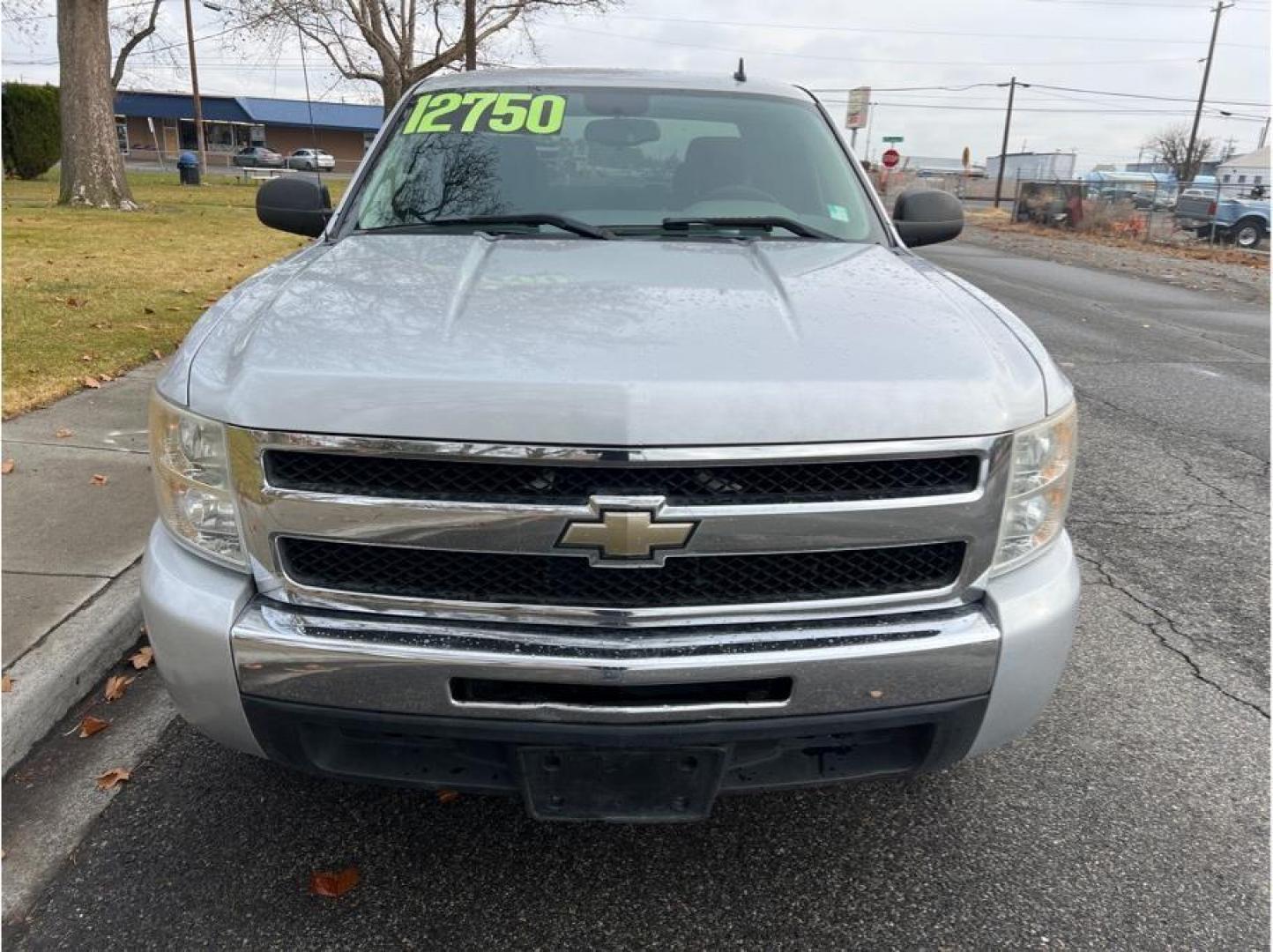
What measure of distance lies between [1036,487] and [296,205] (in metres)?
2.71

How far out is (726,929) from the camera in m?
2.15

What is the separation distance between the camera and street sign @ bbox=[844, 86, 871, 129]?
38581 millimetres

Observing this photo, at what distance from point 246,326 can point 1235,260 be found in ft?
73.5

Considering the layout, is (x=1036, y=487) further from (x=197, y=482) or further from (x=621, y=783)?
(x=197, y=482)

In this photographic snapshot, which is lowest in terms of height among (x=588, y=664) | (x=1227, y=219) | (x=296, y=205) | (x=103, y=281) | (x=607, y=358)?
(x=103, y=281)

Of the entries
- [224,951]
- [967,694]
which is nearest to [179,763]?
[224,951]

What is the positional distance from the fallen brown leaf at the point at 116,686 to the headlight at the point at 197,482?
1.32 meters

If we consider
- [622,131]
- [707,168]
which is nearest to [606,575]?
[707,168]

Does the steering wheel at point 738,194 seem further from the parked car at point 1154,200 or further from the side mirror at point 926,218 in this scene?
the parked car at point 1154,200

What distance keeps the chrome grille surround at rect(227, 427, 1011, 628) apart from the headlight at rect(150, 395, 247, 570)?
0.05 meters

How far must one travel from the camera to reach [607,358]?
1.85m

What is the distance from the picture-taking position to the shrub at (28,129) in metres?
28.5

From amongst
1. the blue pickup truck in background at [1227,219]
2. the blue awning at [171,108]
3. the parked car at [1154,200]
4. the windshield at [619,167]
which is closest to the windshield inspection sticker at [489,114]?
the windshield at [619,167]

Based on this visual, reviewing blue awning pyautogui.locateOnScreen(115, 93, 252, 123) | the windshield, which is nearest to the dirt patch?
the windshield
